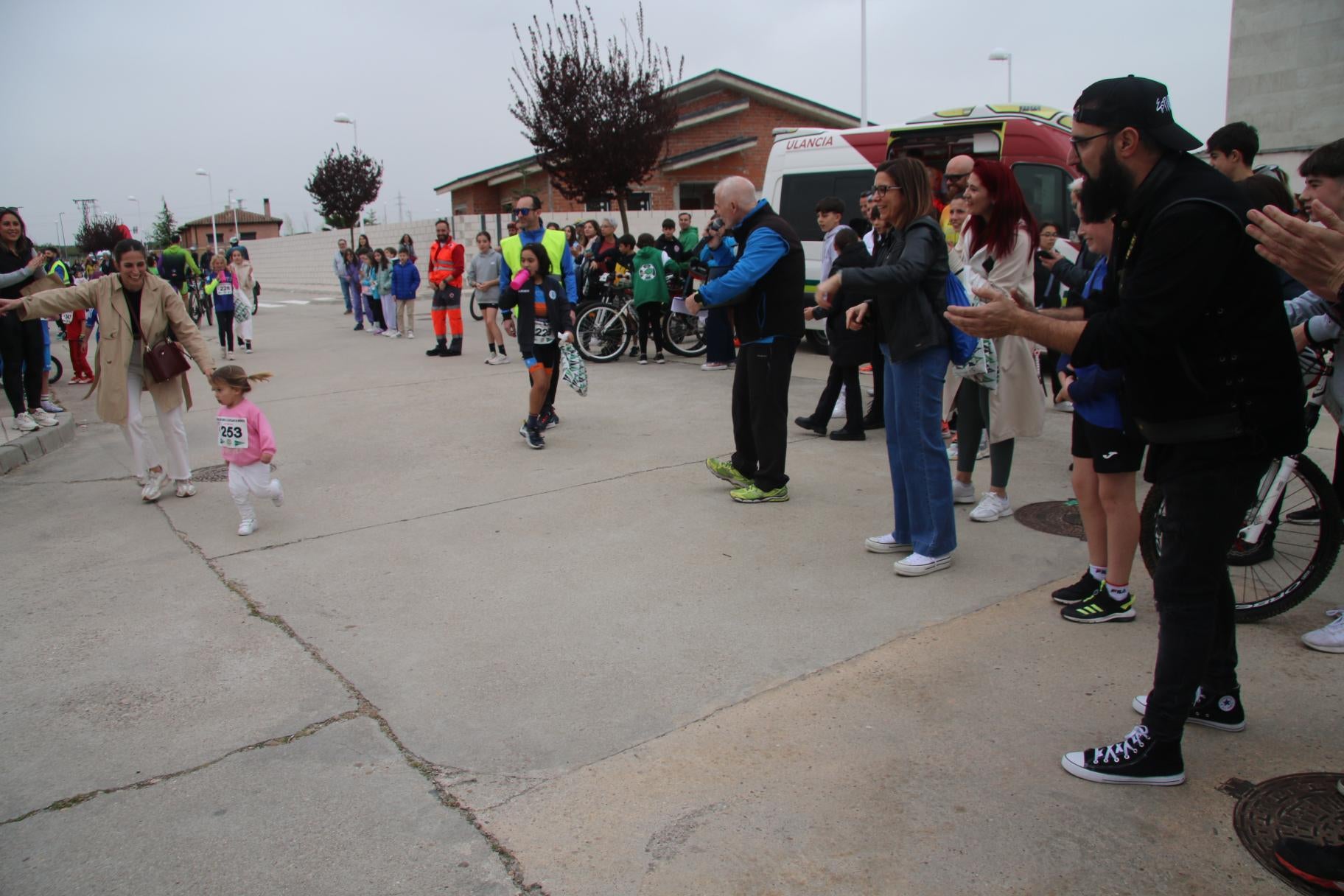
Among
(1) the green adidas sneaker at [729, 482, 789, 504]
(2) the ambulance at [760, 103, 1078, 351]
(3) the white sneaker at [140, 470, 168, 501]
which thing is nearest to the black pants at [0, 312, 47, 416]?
(3) the white sneaker at [140, 470, 168, 501]

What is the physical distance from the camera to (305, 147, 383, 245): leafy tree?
34.5 m

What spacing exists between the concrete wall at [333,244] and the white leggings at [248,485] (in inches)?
547

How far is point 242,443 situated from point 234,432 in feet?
0.27

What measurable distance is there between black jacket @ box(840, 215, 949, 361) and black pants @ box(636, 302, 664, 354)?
25.3 feet

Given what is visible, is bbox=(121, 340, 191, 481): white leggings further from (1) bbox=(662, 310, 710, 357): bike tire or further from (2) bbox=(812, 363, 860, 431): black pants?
(1) bbox=(662, 310, 710, 357): bike tire

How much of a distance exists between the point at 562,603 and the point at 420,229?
24189 mm

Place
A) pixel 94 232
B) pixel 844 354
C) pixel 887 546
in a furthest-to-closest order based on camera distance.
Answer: pixel 94 232 → pixel 844 354 → pixel 887 546

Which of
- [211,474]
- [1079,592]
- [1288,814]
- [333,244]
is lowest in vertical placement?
[1288,814]

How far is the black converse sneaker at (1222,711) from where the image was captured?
3.06m

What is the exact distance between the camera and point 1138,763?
278 cm

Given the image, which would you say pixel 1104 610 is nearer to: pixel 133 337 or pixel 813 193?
pixel 133 337

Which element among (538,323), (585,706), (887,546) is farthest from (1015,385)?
(538,323)

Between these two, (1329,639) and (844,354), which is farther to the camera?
(844,354)

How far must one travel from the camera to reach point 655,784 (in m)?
2.90
